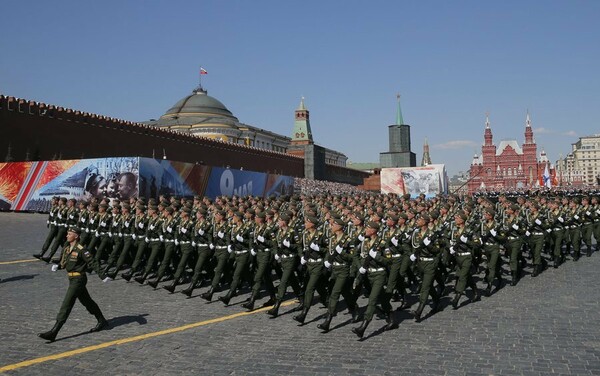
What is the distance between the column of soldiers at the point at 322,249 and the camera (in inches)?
339

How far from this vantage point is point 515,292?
36.3 feet

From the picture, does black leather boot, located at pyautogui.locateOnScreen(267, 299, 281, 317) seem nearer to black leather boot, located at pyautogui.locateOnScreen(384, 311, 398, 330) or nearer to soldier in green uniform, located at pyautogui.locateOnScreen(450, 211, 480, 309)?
black leather boot, located at pyautogui.locateOnScreen(384, 311, 398, 330)

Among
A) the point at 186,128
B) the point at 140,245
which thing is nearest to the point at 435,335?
the point at 140,245

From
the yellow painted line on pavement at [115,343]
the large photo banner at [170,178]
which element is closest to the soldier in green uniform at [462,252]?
the yellow painted line on pavement at [115,343]

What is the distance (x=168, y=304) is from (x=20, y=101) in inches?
1093

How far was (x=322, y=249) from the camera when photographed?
8883mm

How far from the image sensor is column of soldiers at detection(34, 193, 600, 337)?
8.60m

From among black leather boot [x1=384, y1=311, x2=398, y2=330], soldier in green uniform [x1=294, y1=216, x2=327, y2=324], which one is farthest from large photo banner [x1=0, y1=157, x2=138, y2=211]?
black leather boot [x1=384, y1=311, x2=398, y2=330]

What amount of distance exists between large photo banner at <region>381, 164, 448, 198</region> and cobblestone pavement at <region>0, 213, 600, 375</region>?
3063cm

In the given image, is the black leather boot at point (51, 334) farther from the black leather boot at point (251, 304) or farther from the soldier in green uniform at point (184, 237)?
the soldier in green uniform at point (184, 237)

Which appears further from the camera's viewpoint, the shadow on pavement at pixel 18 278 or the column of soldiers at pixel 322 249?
the shadow on pavement at pixel 18 278

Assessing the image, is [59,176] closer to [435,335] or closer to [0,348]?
[0,348]

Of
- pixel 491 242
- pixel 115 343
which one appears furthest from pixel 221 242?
pixel 491 242

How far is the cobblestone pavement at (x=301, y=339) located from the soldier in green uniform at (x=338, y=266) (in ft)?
1.07
